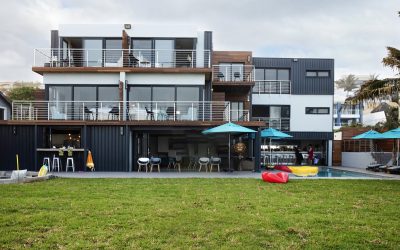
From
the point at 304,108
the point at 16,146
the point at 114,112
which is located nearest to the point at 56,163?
the point at 16,146

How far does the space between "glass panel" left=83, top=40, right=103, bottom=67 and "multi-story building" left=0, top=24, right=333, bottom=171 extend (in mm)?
54

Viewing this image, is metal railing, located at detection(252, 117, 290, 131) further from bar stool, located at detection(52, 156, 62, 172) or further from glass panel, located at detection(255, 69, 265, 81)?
bar stool, located at detection(52, 156, 62, 172)

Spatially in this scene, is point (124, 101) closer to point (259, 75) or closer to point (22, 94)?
point (259, 75)

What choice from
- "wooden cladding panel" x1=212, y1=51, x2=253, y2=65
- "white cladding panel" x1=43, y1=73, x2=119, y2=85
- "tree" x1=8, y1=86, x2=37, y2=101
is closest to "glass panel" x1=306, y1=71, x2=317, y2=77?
"wooden cladding panel" x1=212, y1=51, x2=253, y2=65

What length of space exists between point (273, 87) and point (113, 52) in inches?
462

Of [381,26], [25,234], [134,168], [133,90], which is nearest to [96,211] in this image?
[25,234]

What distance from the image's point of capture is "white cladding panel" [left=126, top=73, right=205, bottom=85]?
1955cm

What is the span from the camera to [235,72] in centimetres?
2419

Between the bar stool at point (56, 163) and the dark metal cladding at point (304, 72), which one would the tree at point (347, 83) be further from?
the bar stool at point (56, 163)

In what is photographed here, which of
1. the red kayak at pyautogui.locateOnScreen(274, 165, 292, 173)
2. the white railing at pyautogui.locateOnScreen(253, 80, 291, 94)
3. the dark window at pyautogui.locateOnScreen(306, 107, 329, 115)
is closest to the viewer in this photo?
the red kayak at pyautogui.locateOnScreen(274, 165, 292, 173)

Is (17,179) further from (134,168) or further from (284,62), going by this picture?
(284,62)

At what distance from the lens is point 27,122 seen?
1748 cm

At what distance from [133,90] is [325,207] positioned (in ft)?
44.4

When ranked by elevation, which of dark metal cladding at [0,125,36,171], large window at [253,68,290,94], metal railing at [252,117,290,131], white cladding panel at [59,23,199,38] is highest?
white cladding panel at [59,23,199,38]
